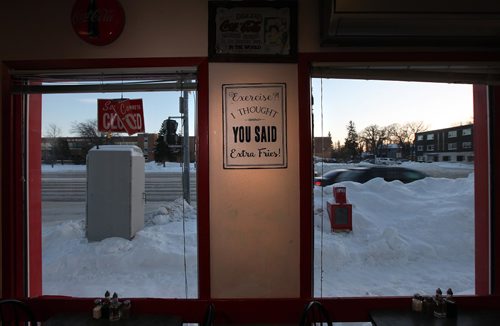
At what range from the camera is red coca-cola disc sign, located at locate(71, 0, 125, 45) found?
1782mm

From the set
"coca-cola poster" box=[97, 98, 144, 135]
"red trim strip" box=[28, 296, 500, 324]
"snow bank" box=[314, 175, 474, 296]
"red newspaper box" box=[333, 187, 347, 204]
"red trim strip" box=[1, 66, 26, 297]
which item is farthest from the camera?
"snow bank" box=[314, 175, 474, 296]

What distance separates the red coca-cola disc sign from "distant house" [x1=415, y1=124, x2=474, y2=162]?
2411 millimetres

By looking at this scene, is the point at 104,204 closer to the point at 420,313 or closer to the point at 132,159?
the point at 132,159

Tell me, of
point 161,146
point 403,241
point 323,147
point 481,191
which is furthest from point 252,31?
point 403,241

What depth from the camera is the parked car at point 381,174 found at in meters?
2.32

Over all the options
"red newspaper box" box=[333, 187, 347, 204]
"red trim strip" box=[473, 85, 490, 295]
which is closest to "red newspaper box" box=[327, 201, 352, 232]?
"red newspaper box" box=[333, 187, 347, 204]

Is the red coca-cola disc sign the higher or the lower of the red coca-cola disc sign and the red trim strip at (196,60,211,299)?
the higher

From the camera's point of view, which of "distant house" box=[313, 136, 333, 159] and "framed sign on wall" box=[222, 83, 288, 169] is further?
"distant house" box=[313, 136, 333, 159]

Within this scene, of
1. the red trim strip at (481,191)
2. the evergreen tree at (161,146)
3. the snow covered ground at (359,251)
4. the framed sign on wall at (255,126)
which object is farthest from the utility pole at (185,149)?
the red trim strip at (481,191)

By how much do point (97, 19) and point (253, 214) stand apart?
1.62m

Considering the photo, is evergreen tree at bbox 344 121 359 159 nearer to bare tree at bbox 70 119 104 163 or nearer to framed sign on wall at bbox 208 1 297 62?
framed sign on wall at bbox 208 1 297 62

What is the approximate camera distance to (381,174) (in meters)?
2.37

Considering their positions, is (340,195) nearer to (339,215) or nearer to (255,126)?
(339,215)

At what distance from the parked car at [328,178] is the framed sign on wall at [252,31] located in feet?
2.73
